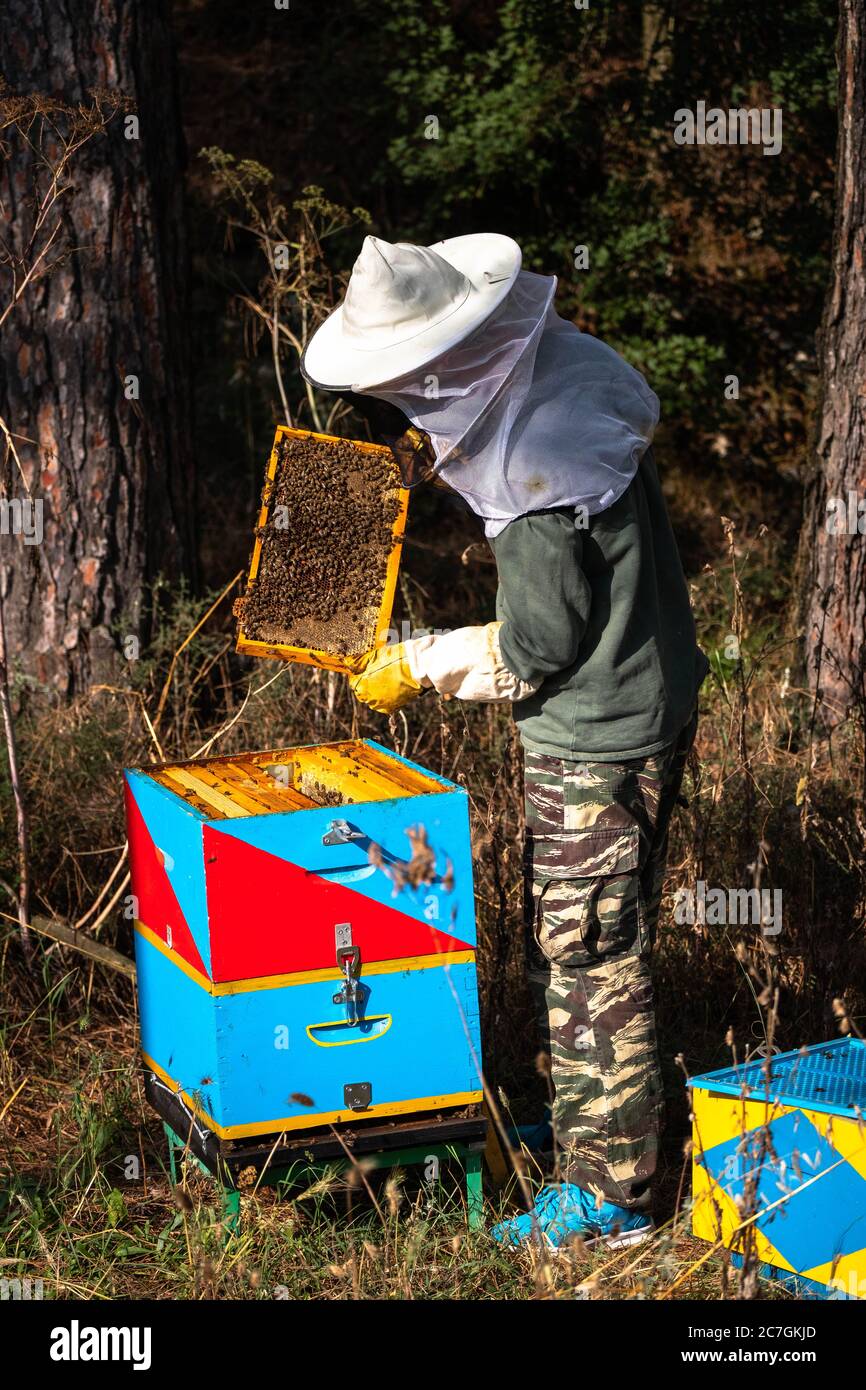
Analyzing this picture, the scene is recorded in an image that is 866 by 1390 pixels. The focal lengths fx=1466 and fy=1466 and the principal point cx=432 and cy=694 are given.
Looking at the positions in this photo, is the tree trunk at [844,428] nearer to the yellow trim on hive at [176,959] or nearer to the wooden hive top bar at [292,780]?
the wooden hive top bar at [292,780]

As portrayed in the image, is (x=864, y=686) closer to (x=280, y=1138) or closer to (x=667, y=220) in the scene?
(x=280, y=1138)

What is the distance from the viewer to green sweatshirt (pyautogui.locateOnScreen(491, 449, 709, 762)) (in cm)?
257

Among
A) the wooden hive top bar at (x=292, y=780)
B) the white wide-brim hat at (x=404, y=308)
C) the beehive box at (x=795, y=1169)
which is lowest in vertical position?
the beehive box at (x=795, y=1169)

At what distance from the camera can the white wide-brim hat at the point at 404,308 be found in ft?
8.32

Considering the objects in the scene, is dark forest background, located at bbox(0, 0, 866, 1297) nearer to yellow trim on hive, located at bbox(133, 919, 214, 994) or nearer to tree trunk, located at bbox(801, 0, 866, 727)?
tree trunk, located at bbox(801, 0, 866, 727)

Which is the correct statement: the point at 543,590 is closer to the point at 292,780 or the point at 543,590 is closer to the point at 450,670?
the point at 450,670

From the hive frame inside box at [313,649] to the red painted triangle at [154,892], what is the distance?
40 centimetres

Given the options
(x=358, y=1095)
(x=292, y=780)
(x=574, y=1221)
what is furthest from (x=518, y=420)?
(x=574, y=1221)

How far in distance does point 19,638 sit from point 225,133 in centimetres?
508

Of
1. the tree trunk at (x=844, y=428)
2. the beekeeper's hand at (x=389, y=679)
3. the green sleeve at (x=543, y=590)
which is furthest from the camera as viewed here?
the tree trunk at (x=844, y=428)

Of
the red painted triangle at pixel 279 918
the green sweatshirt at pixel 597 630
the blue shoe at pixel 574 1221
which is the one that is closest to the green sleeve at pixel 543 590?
the green sweatshirt at pixel 597 630

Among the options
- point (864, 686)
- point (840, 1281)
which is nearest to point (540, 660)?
point (840, 1281)

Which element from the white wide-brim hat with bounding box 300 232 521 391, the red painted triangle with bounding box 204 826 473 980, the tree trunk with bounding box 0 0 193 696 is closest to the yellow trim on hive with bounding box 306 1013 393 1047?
the red painted triangle with bounding box 204 826 473 980

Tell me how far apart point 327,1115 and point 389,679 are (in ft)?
2.67
